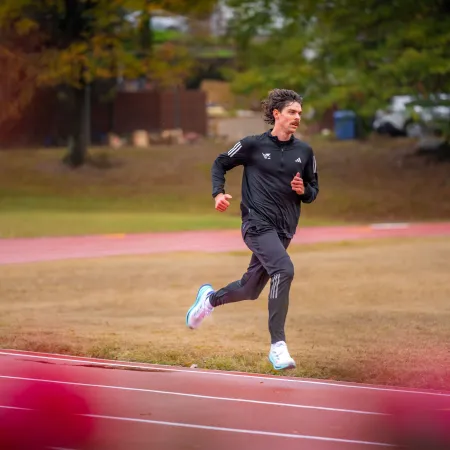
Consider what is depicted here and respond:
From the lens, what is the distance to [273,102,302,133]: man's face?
30.7ft

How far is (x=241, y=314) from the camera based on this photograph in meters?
13.8

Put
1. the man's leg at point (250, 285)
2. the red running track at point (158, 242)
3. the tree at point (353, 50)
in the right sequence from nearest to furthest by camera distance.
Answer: the man's leg at point (250, 285), the red running track at point (158, 242), the tree at point (353, 50)

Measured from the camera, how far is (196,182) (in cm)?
3903

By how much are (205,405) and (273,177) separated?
203cm

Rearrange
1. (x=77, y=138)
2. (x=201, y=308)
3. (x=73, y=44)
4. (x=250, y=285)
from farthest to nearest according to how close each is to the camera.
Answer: (x=77, y=138) < (x=73, y=44) < (x=201, y=308) < (x=250, y=285)

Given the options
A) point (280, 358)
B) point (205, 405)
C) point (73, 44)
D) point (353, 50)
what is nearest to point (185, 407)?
point (205, 405)

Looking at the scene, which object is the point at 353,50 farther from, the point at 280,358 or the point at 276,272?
the point at 280,358

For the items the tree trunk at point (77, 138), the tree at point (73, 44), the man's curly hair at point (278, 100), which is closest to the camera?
the man's curly hair at point (278, 100)

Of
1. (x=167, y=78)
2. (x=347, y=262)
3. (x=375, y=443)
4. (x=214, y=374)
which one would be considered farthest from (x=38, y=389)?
(x=167, y=78)

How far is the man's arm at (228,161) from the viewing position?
9.50m

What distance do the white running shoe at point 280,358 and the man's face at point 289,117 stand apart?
1644 millimetres

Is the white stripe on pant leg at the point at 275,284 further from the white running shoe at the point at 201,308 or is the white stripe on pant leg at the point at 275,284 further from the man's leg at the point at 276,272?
the white running shoe at the point at 201,308

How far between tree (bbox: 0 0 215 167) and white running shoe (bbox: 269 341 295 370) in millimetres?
27763

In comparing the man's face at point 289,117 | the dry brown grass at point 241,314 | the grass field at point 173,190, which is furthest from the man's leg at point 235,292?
the grass field at point 173,190
